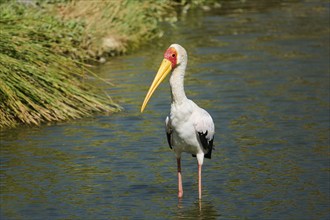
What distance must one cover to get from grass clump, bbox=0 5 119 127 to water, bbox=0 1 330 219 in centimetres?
20

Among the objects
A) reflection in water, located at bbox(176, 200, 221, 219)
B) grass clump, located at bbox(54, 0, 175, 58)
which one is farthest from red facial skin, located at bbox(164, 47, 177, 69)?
grass clump, located at bbox(54, 0, 175, 58)

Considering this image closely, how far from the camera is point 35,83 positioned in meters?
14.5

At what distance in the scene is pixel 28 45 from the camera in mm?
14758

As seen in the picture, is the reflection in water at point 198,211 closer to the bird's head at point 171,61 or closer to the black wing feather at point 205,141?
the black wing feather at point 205,141

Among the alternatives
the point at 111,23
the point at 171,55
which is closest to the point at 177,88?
the point at 171,55

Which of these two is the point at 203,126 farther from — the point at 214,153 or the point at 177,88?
the point at 214,153

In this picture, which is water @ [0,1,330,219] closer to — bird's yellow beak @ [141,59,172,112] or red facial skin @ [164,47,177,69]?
bird's yellow beak @ [141,59,172,112]

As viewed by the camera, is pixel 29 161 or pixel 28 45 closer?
pixel 29 161

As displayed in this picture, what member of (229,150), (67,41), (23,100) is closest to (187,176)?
(229,150)

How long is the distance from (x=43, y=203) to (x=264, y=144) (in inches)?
145

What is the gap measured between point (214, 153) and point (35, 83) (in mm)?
3054

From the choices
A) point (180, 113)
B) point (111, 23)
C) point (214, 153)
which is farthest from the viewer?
point (111, 23)

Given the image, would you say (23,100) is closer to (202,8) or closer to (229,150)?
(229,150)

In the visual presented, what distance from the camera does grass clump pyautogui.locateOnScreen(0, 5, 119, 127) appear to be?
14.2 m
